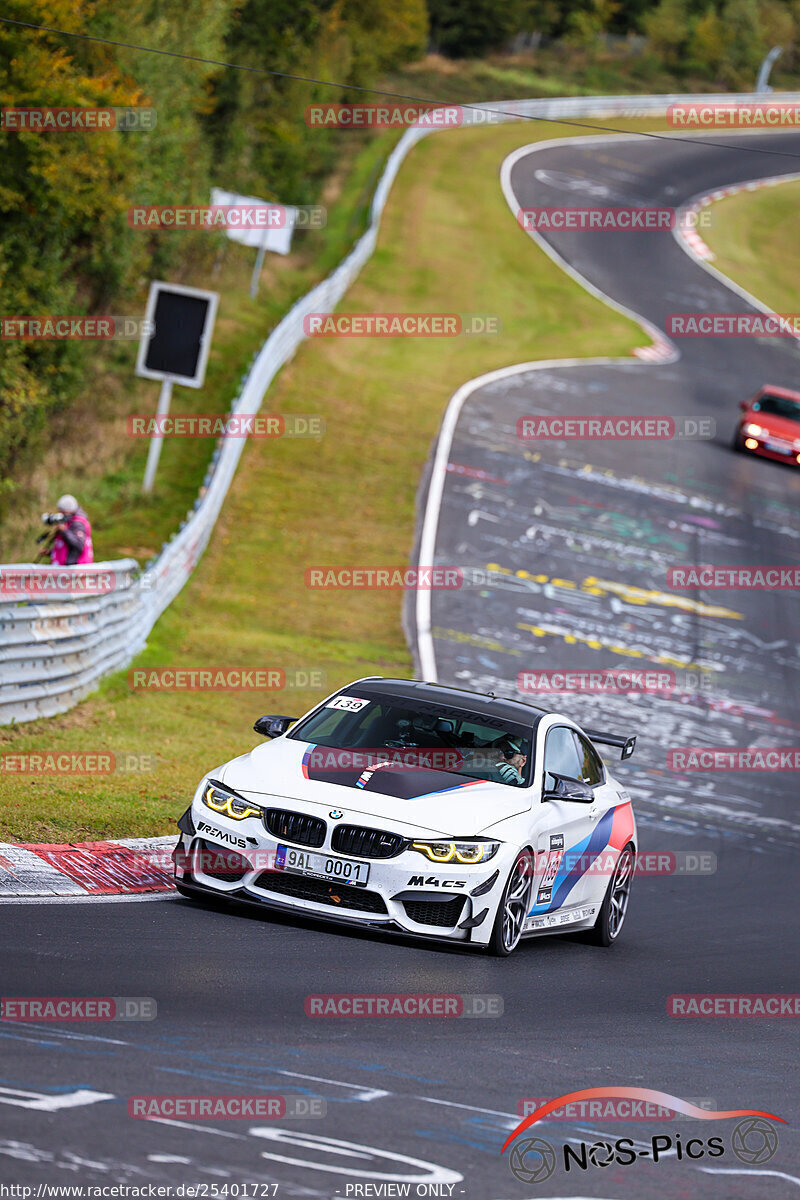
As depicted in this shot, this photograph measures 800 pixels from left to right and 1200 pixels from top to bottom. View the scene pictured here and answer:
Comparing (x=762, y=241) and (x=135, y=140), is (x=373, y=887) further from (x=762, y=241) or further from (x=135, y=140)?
(x=762, y=241)

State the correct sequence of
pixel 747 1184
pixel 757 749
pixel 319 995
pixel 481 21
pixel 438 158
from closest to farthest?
pixel 747 1184 < pixel 319 995 < pixel 757 749 < pixel 438 158 < pixel 481 21

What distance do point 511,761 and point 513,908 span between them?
100 cm

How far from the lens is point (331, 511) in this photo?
27875 mm

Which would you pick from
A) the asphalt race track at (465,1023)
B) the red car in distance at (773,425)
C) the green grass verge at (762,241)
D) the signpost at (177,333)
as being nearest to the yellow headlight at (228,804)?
the asphalt race track at (465,1023)

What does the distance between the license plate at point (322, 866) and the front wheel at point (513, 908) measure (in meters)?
0.84

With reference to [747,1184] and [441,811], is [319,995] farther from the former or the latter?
A: [747,1184]

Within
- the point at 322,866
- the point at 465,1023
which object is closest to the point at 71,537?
the point at 322,866

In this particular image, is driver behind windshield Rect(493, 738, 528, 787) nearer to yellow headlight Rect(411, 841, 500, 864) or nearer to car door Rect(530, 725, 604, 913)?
car door Rect(530, 725, 604, 913)

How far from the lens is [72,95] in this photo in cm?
2833

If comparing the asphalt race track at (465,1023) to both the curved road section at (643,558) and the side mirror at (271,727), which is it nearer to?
the curved road section at (643,558)

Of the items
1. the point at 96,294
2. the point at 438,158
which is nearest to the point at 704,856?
the point at 96,294

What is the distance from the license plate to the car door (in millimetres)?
1265

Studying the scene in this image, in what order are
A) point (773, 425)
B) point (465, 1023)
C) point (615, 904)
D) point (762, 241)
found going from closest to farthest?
point (465, 1023) < point (615, 904) < point (773, 425) < point (762, 241)

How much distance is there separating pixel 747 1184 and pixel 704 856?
9.31 metres
